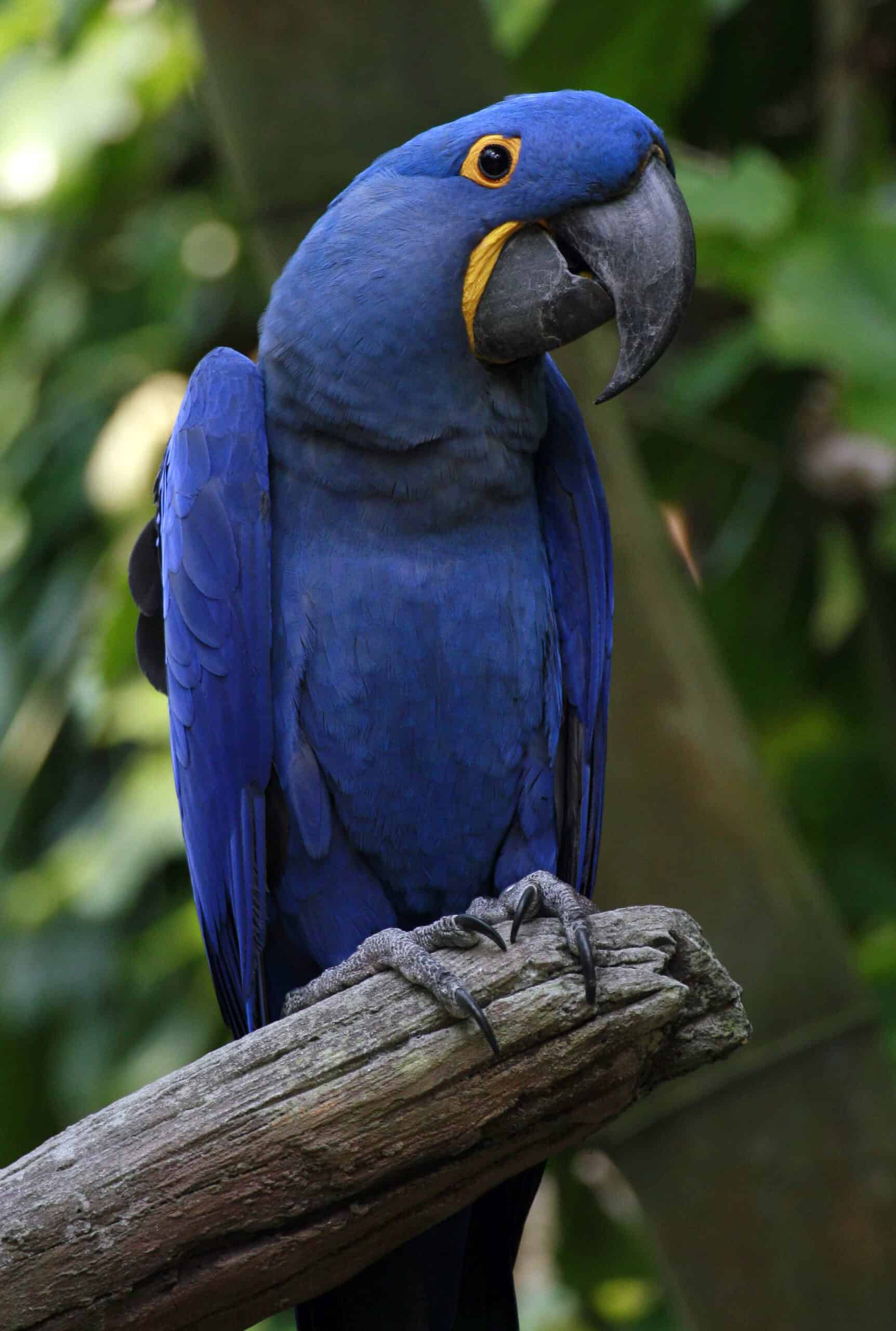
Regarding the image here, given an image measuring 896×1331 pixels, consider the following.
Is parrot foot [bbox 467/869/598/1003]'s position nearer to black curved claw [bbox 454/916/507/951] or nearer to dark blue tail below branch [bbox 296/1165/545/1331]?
black curved claw [bbox 454/916/507/951]

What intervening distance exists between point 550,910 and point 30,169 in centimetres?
231

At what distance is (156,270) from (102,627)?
96 centimetres

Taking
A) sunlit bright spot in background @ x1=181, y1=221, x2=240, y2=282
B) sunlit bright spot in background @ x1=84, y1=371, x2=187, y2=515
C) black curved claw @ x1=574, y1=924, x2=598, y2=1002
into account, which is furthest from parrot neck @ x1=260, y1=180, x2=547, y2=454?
sunlit bright spot in background @ x1=181, y1=221, x2=240, y2=282

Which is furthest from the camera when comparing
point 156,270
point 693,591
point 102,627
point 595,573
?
point 156,270

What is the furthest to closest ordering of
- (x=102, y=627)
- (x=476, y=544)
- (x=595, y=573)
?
(x=102, y=627) → (x=595, y=573) → (x=476, y=544)

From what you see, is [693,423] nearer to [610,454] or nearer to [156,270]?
[610,454]

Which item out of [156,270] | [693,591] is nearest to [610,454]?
[693,591]

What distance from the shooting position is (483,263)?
1.52 meters

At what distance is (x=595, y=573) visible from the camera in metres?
1.77

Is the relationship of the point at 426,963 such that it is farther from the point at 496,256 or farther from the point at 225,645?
the point at 496,256

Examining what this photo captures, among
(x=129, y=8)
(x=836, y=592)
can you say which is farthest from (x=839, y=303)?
(x=129, y=8)

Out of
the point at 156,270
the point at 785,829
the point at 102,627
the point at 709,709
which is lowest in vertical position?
the point at 785,829

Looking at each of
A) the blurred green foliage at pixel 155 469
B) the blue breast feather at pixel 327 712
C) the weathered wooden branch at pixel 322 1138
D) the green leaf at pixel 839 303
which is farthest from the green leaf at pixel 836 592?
the weathered wooden branch at pixel 322 1138

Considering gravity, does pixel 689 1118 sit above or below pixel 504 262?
below
